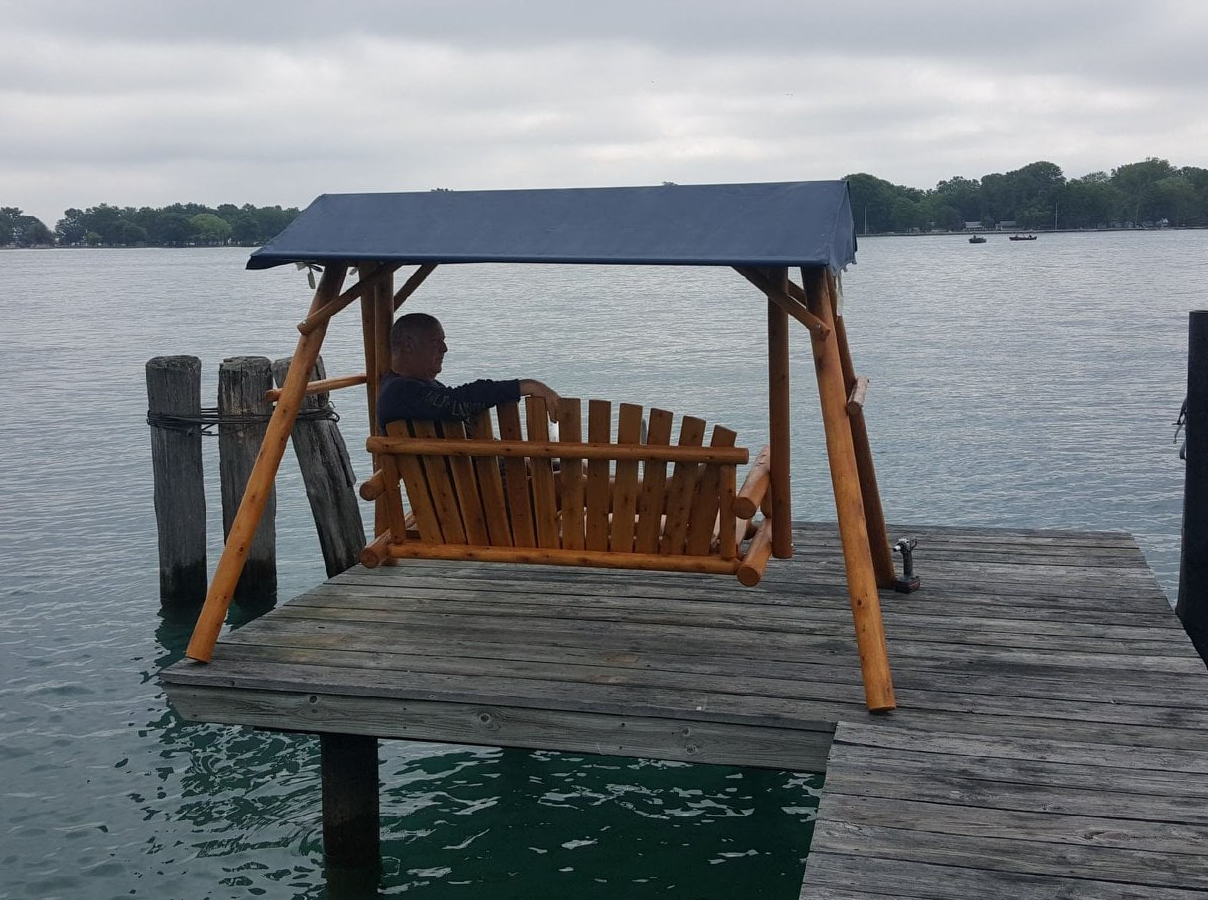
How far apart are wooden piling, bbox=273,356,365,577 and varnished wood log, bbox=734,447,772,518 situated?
15.3ft

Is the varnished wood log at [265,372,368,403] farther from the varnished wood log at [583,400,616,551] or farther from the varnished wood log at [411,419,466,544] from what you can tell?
the varnished wood log at [583,400,616,551]

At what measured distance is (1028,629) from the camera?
703 centimetres

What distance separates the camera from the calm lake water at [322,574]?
786cm

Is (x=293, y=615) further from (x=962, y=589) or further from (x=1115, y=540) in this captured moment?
(x=1115, y=540)

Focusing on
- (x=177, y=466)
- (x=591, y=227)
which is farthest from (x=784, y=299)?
(x=177, y=466)

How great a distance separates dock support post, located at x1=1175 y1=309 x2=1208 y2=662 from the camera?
28.2ft

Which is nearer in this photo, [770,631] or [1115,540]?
[770,631]

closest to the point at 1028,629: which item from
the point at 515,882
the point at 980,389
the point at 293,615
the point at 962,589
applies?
the point at 962,589

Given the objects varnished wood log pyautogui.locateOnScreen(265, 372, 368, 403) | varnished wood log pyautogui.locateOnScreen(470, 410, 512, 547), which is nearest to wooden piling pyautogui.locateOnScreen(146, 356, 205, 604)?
varnished wood log pyautogui.locateOnScreen(265, 372, 368, 403)

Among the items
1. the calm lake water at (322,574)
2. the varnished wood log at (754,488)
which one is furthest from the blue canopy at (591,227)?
the calm lake water at (322,574)

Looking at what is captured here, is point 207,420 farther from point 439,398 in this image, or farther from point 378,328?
point 439,398

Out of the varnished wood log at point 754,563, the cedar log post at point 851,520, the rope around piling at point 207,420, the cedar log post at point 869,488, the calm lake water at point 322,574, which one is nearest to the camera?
the cedar log post at point 851,520

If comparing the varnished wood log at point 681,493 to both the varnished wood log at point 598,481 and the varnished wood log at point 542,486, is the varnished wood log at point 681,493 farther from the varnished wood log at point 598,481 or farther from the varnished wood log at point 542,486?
the varnished wood log at point 542,486

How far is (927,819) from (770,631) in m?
2.23
